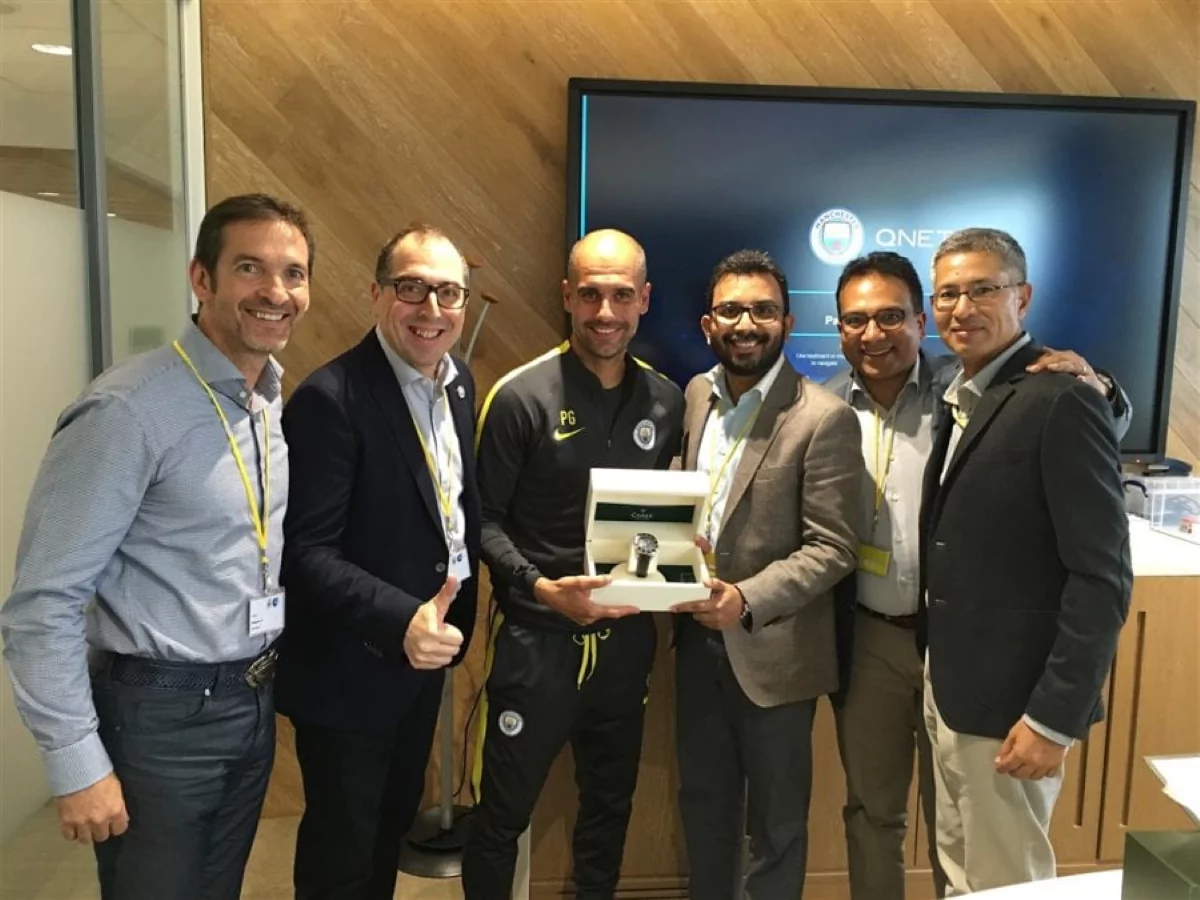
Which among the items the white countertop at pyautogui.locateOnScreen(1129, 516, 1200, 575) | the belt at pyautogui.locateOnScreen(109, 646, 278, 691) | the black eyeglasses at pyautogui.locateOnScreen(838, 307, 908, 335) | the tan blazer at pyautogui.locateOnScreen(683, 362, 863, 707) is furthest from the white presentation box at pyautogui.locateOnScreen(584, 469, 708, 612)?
the white countertop at pyautogui.locateOnScreen(1129, 516, 1200, 575)

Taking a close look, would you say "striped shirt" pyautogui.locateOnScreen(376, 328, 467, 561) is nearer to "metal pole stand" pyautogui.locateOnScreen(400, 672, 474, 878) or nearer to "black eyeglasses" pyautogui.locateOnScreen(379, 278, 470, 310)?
"black eyeglasses" pyautogui.locateOnScreen(379, 278, 470, 310)

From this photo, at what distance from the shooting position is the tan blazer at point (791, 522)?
2.03 meters

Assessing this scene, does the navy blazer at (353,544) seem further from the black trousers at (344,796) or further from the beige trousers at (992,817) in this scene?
the beige trousers at (992,817)

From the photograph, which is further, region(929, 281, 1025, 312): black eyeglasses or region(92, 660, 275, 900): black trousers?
region(929, 281, 1025, 312): black eyeglasses

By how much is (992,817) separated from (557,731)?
928mm

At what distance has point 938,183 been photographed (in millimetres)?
2916

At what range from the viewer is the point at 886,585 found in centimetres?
208

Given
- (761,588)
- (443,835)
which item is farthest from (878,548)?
(443,835)

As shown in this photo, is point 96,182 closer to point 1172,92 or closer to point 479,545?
point 479,545

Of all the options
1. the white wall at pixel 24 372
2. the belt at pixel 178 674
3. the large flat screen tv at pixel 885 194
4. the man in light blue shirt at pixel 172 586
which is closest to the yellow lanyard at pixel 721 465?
the large flat screen tv at pixel 885 194

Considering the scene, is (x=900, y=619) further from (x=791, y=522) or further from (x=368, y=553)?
(x=368, y=553)

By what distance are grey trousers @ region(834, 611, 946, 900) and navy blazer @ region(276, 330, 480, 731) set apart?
99 cm

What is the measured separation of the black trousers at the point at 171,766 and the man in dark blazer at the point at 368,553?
0.76 feet

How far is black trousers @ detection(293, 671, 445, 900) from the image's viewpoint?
185 centimetres
